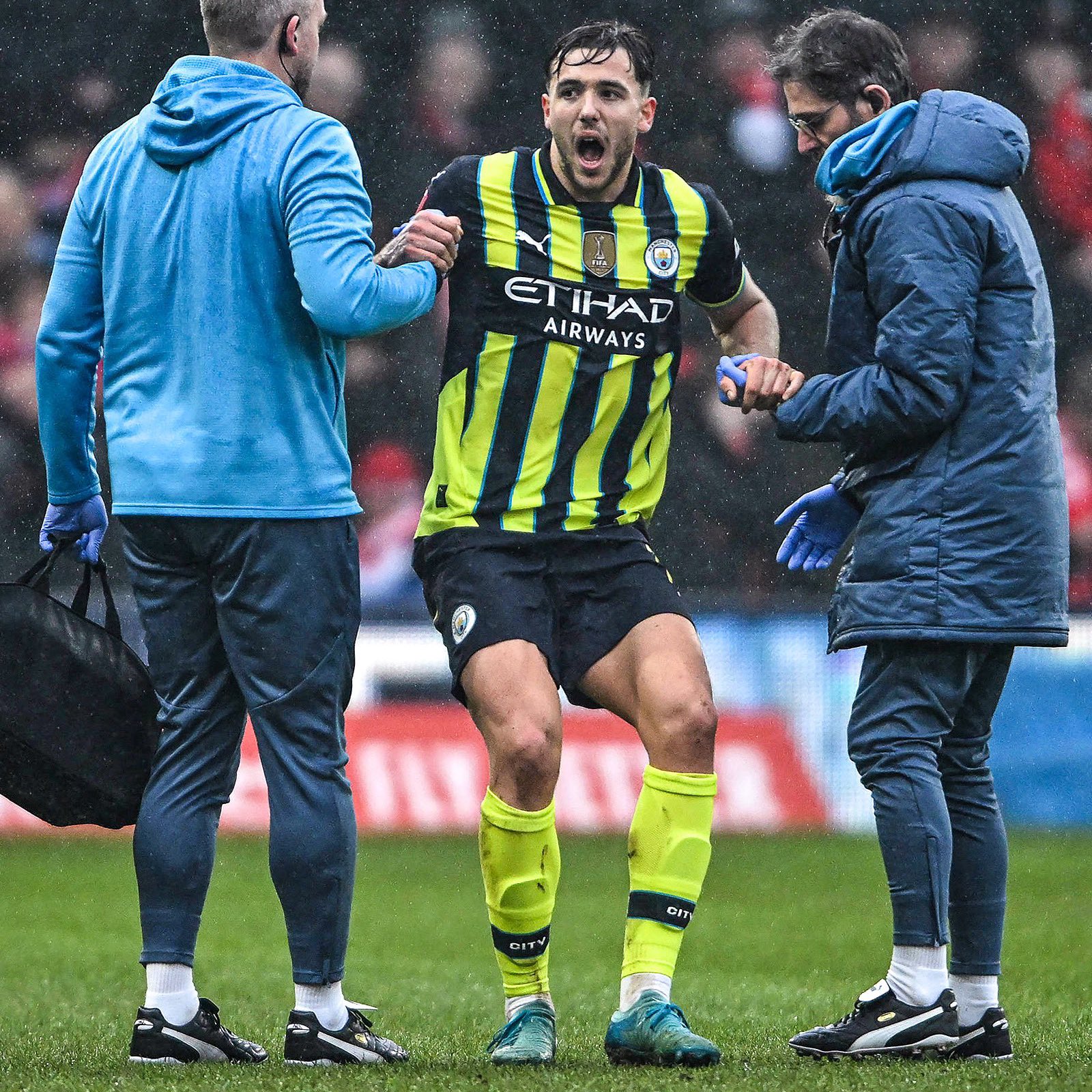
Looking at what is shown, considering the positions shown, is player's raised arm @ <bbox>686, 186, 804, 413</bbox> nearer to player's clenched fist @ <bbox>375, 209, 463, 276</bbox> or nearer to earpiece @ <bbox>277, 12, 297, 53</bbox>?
player's clenched fist @ <bbox>375, 209, 463, 276</bbox>

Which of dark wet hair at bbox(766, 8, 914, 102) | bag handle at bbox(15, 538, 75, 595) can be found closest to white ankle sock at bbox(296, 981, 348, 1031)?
bag handle at bbox(15, 538, 75, 595)

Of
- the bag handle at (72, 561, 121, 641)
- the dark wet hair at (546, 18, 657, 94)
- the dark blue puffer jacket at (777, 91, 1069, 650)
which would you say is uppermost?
the dark wet hair at (546, 18, 657, 94)

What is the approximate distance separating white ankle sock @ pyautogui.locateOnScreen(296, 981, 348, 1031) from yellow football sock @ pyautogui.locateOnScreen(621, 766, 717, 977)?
0.51 meters

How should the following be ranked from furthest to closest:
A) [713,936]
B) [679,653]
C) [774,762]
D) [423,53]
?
[423,53], [774,762], [713,936], [679,653]

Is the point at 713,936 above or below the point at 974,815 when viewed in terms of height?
below

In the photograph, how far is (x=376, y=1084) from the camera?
8.78ft

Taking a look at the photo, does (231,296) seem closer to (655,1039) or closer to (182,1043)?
(182,1043)

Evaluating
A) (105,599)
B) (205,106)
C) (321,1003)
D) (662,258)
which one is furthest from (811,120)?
(321,1003)

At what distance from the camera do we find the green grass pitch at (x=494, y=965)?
280 centimetres

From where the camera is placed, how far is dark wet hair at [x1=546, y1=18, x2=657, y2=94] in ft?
11.3

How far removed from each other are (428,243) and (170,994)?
141 cm

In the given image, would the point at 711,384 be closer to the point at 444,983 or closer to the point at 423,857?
the point at 423,857

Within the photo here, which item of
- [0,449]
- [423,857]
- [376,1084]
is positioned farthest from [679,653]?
[0,449]

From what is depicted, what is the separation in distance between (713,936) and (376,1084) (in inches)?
112
